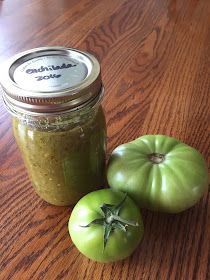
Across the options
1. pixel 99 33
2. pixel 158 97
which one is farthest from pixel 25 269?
pixel 99 33

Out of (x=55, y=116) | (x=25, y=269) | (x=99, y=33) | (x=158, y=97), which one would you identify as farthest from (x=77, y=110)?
(x=99, y=33)

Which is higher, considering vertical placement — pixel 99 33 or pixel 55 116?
pixel 55 116

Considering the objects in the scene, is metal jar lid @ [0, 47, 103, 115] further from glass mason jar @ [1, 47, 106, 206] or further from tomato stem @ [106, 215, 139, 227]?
tomato stem @ [106, 215, 139, 227]

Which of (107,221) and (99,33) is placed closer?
(107,221)

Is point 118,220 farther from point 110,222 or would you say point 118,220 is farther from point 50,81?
point 50,81

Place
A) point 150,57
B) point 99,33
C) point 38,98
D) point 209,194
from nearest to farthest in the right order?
1. point 38,98
2. point 209,194
3. point 150,57
4. point 99,33

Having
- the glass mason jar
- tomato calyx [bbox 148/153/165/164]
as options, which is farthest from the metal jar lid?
tomato calyx [bbox 148/153/165/164]

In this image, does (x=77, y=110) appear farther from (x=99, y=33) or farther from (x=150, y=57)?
(x=99, y=33)

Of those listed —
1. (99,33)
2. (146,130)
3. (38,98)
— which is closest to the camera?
(38,98)
